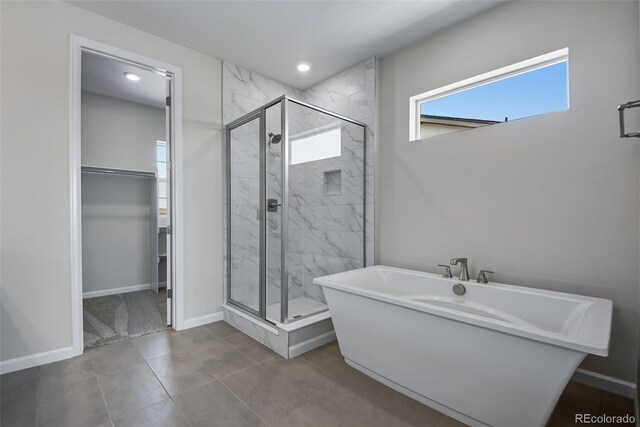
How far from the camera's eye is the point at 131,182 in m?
4.30

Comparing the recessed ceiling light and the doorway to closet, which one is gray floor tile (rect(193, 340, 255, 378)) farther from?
the recessed ceiling light

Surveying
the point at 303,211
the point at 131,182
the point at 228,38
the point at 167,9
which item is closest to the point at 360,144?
the point at 303,211

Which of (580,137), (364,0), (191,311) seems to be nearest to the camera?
(580,137)

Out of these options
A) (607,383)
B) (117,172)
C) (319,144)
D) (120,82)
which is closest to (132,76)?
(120,82)

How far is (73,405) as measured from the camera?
5.70 feet

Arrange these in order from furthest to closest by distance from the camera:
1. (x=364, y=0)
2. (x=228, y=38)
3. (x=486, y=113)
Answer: (x=228, y=38)
(x=486, y=113)
(x=364, y=0)

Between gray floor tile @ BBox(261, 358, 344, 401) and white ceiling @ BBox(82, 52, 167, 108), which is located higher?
white ceiling @ BBox(82, 52, 167, 108)

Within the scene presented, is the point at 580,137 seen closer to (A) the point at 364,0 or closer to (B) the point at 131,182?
(A) the point at 364,0

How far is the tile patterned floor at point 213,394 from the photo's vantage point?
1.63 m

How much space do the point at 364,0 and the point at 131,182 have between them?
3.90 m

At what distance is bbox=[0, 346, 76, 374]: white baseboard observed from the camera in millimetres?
2064

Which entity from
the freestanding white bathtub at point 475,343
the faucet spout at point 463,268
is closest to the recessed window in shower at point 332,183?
Result: the freestanding white bathtub at point 475,343

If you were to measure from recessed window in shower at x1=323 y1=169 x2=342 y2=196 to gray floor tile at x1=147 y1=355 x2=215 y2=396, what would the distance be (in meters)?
1.94

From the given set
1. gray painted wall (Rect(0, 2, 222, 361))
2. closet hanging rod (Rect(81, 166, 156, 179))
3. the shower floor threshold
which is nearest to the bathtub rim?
the shower floor threshold
